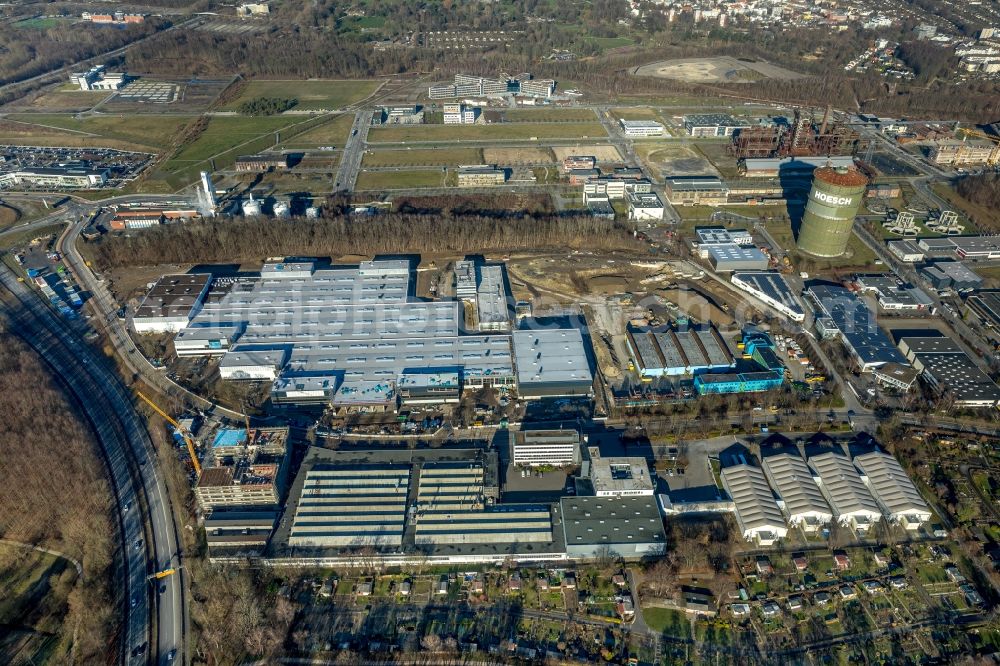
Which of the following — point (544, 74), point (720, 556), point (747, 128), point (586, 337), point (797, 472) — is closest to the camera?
point (720, 556)

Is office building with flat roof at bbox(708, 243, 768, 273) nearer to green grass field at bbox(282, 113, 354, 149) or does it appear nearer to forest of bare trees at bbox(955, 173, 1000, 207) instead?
forest of bare trees at bbox(955, 173, 1000, 207)

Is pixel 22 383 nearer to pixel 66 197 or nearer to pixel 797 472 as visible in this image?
pixel 66 197

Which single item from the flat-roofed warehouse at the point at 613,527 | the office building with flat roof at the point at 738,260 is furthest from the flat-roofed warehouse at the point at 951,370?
the flat-roofed warehouse at the point at 613,527

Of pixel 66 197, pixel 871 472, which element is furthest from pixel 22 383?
pixel 871 472

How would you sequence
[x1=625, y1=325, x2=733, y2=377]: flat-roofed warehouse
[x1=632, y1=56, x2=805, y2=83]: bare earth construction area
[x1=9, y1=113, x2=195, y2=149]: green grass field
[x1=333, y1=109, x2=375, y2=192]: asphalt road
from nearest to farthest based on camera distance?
[x1=625, y1=325, x2=733, y2=377]: flat-roofed warehouse → [x1=333, y1=109, x2=375, y2=192]: asphalt road → [x1=9, y1=113, x2=195, y2=149]: green grass field → [x1=632, y1=56, x2=805, y2=83]: bare earth construction area

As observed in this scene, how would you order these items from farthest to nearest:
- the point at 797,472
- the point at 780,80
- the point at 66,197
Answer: the point at 780,80, the point at 66,197, the point at 797,472

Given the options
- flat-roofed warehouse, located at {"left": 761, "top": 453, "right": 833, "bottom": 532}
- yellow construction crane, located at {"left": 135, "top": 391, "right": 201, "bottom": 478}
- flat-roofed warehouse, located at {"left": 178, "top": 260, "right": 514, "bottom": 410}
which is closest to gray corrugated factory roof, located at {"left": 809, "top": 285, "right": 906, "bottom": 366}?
flat-roofed warehouse, located at {"left": 761, "top": 453, "right": 833, "bottom": 532}

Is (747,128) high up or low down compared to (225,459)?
up
